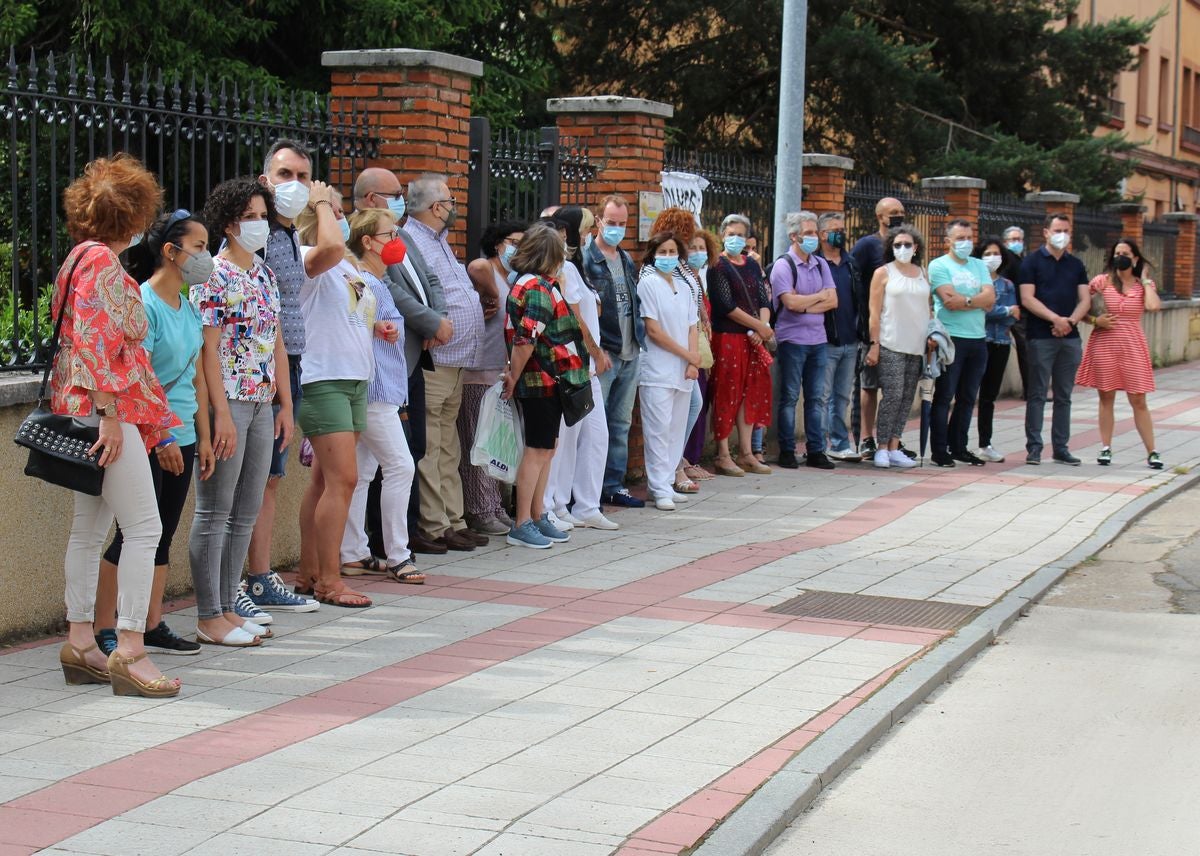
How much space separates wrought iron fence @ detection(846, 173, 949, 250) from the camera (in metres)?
15.9

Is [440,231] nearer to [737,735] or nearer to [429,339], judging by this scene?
[429,339]

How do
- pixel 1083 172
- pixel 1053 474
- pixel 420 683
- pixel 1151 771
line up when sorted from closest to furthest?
pixel 1151 771 < pixel 420 683 < pixel 1053 474 < pixel 1083 172

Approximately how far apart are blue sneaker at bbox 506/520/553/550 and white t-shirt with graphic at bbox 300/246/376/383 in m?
2.11

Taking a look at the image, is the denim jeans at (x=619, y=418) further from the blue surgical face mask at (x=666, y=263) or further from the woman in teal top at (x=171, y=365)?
the woman in teal top at (x=171, y=365)

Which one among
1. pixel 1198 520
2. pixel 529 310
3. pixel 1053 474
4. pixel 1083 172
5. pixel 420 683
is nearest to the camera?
pixel 420 683

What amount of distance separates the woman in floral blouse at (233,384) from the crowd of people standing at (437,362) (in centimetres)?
1

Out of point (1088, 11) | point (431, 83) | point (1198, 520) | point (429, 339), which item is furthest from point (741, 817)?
point (1088, 11)

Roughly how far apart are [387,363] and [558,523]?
2123mm

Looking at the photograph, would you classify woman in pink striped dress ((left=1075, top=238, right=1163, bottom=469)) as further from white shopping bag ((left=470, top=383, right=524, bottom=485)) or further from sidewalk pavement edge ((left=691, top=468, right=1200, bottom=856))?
white shopping bag ((left=470, top=383, right=524, bottom=485))

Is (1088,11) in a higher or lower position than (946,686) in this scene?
higher

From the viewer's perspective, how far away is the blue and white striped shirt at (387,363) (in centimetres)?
799

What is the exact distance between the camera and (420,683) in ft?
20.6

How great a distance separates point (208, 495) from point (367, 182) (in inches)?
84.5

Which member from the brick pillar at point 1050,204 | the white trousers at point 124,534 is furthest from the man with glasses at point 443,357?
the brick pillar at point 1050,204
